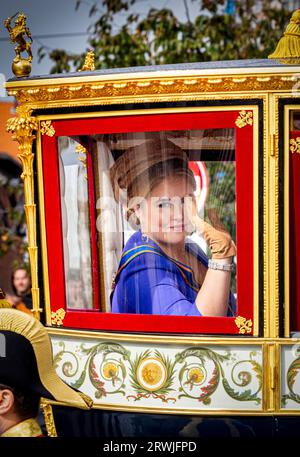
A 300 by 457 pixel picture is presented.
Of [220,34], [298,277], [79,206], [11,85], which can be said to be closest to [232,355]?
[298,277]

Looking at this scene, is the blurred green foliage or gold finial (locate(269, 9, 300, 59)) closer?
gold finial (locate(269, 9, 300, 59))

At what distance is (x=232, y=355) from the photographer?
2691 millimetres

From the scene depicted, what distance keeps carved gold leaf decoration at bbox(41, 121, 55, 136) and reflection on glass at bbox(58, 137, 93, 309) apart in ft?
0.16

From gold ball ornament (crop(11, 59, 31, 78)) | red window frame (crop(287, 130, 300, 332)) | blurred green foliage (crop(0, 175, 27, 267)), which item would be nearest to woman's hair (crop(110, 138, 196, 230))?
red window frame (crop(287, 130, 300, 332))

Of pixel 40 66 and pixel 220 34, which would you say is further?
pixel 220 34

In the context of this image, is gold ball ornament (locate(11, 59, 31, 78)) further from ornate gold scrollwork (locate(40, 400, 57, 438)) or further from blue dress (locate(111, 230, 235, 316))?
ornate gold scrollwork (locate(40, 400, 57, 438))

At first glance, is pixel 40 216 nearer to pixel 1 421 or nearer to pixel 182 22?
pixel 1 421

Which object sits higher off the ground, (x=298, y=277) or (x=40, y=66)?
(x=40, y=66)

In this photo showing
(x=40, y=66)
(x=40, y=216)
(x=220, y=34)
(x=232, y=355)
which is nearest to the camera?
(x=232, y=355)

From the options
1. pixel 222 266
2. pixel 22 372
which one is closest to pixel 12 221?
pixel 222 266

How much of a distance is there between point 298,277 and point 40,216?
1.03m

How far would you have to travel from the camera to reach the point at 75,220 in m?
2.91

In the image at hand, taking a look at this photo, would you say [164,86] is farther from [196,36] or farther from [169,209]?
[196,36]

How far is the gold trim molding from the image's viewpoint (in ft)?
8.55
